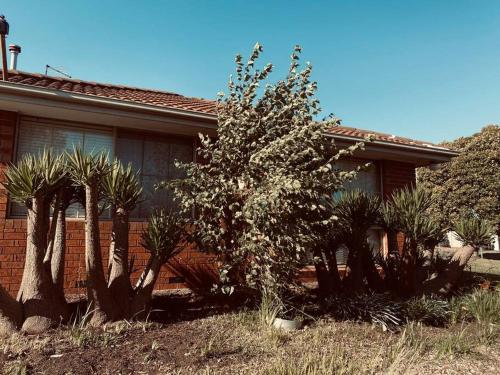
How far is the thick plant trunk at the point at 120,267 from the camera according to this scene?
5055 mm

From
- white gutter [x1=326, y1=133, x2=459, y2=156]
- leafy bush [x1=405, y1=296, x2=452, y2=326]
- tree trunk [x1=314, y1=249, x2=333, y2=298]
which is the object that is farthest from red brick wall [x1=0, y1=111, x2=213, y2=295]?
white gutter [x1=326, y1=133, x2=459, y2=156]

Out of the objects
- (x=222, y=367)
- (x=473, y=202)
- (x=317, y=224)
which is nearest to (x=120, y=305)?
(x=222, y=367)

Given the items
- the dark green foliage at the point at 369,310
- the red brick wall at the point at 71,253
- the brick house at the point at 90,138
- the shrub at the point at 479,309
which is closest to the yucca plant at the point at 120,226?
the red brick wall at the point at 71,253

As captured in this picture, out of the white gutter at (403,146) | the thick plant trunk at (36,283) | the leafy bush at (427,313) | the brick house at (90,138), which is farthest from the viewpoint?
the white gutter at (403,146)

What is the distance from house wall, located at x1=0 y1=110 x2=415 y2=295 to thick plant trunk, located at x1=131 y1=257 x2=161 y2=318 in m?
0.55

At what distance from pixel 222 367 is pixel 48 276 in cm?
255

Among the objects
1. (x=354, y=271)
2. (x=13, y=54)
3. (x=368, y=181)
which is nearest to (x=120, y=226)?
(x=354, y=271)

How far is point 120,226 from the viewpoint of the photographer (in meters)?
5.07

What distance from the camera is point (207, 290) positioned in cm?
719

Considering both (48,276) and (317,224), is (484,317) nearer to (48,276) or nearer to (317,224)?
(317,224)

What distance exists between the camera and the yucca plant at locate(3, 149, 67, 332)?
4.38 m

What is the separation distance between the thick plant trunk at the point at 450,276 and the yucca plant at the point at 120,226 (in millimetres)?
5222

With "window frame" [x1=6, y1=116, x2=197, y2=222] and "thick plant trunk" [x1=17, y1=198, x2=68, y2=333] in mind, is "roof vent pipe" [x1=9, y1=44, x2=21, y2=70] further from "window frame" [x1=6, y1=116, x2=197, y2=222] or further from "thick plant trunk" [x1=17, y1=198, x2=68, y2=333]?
"thick plant trunk" [x1=17, y1=198, x2=68, y2=333]

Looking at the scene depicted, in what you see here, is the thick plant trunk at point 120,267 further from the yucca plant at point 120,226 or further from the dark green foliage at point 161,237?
the dark green foliage at point 161,237
